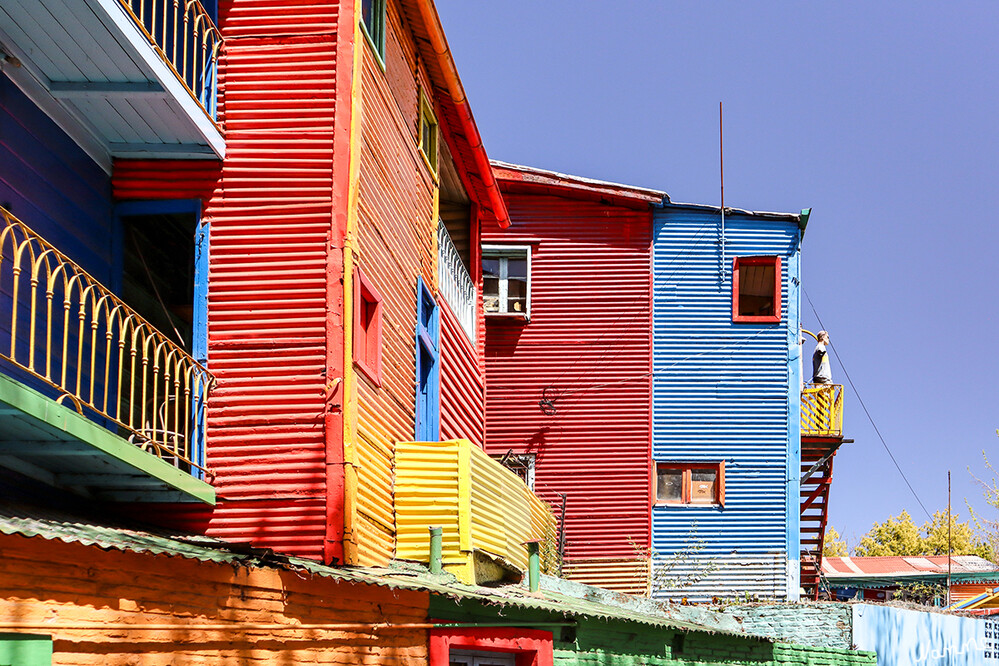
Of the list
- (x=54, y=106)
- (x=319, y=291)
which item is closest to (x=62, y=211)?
(x=54, y=106)

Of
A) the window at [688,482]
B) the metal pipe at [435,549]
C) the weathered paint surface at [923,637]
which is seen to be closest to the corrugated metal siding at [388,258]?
the metal pipe at [435,549]

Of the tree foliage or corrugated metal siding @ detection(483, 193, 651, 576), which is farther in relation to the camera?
the tree foliage

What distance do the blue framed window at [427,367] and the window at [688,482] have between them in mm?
9521

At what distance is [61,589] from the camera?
26.4 feet

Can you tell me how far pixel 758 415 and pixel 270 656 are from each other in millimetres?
17859

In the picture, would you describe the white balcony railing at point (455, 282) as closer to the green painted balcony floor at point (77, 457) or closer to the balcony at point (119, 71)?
the balcony at point (119, 71)

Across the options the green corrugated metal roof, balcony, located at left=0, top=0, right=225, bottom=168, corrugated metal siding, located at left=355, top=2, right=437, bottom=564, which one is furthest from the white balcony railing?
balcony, located at left=0, top=0, right=225, bottom=168

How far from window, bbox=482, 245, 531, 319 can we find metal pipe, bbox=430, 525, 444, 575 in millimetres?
13051

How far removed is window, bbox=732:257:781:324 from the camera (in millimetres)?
27094

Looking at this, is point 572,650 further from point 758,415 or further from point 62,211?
point 758,415


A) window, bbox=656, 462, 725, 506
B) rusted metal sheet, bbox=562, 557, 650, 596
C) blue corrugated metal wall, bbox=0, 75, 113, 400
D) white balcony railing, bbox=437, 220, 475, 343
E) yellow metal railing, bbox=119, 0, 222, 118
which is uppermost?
yellow metal railing, bbox=119, 0, 222, 118

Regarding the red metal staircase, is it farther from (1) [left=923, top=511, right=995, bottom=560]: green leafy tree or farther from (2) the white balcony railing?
(1) [left=923, top=511, right=995, bottom=560]: green leafy tree

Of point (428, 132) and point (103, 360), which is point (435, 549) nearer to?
point (103, 360)

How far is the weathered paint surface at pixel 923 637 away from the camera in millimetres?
21906
